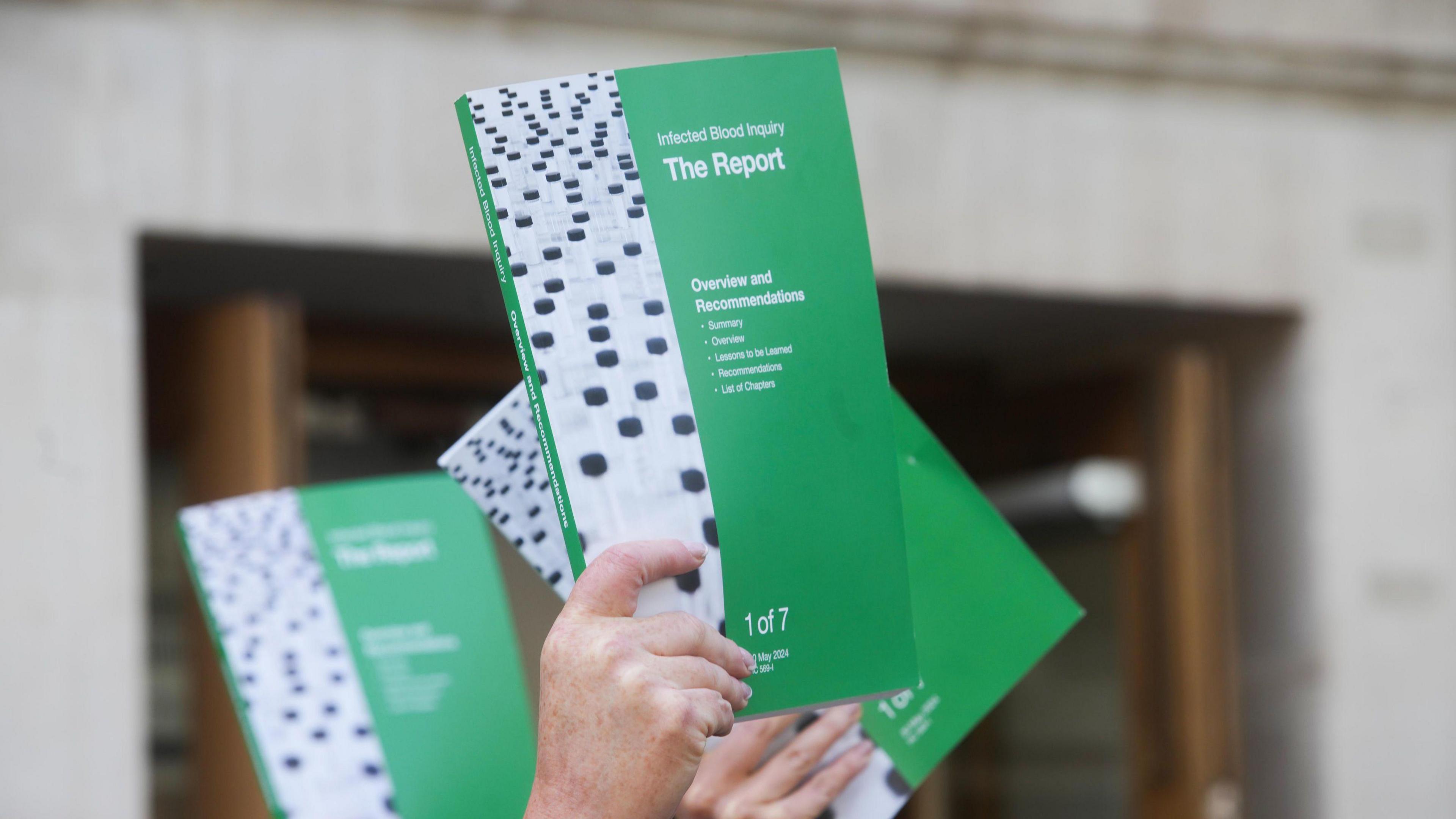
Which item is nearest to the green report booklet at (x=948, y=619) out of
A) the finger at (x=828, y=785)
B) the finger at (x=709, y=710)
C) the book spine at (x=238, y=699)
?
the finger at (x=828, y=785)

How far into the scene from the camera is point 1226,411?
4.25 metres

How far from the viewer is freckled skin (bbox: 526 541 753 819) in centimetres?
101

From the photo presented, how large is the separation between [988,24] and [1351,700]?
2.04m

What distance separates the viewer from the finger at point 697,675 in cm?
101

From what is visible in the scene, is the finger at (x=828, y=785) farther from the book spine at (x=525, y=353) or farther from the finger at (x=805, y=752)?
the book spine at (x=525, y=353)

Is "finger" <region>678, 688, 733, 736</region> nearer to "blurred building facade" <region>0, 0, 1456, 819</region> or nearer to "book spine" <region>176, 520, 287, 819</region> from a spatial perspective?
"book spine" <region>176, 520, 287, 819</region>

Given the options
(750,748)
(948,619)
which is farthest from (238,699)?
(948,619)

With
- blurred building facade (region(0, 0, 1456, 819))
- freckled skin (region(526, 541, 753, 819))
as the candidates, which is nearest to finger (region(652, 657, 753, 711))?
freckled skin (region(526, 541, 753, 819))

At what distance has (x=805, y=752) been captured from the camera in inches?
62.4

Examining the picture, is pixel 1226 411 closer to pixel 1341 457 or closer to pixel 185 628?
pixel 1341 457

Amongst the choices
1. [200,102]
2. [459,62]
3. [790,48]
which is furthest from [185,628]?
[790,48]

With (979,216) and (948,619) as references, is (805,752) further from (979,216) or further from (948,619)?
(979,216)

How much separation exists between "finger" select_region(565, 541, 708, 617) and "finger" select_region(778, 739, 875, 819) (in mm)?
591

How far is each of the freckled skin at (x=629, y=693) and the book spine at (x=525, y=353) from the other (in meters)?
0.03
